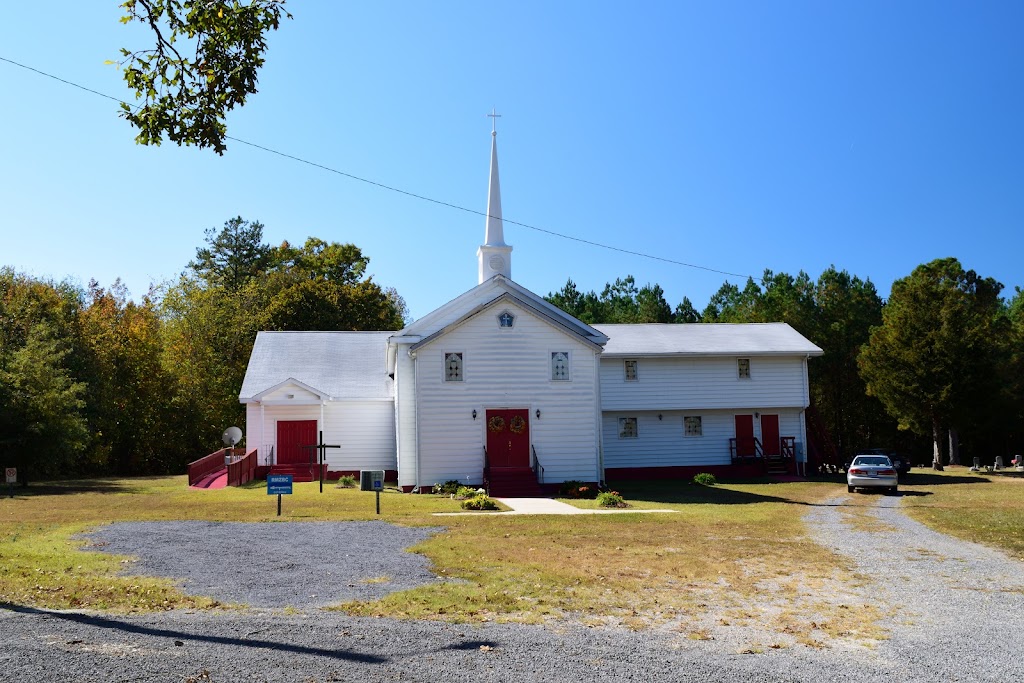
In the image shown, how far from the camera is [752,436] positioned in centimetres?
3603

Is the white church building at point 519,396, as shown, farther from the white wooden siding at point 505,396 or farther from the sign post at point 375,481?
the sign post at point 375,481

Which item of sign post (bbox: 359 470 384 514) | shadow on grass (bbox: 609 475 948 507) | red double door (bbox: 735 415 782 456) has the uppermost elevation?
red double door (bbox: 735 415 782 456)

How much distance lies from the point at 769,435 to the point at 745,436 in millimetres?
1127

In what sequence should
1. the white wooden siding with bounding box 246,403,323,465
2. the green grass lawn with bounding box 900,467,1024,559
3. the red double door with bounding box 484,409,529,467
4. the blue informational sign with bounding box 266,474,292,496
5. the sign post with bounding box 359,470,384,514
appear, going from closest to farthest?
the green grass lawn with bounding box 900,467,1024,559, the blue informational sign with bounding box 266,474,292,496, the sign post with bounding box 359,470,384,514, the red double door with bounding box 484,409,529,467, the white wooden siding with bounding box 246,403,323,465

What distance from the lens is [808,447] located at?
38.0 meters

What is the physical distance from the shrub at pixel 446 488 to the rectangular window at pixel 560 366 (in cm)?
484

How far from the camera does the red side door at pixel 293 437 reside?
111 feet

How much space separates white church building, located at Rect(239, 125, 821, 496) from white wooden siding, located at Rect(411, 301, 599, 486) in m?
0.05

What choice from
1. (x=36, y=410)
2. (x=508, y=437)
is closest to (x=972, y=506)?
(x=508, y=437)

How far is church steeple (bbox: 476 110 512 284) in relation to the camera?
3306 centimetres

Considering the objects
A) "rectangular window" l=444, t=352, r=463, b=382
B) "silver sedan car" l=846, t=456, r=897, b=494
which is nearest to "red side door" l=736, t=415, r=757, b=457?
"silver sedan car" l=846, t=456, r=897, b=494

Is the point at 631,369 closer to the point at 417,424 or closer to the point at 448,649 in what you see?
the point at 417,424

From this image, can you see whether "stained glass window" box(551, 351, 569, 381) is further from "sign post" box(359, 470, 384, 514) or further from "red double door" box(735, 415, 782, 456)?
"red double door" box(735, 415, 782, 456)

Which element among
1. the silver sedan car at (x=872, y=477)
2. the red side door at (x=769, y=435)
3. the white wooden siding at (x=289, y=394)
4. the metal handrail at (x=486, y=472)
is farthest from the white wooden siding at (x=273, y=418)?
the silver sedan car at (x=872, y=477)
